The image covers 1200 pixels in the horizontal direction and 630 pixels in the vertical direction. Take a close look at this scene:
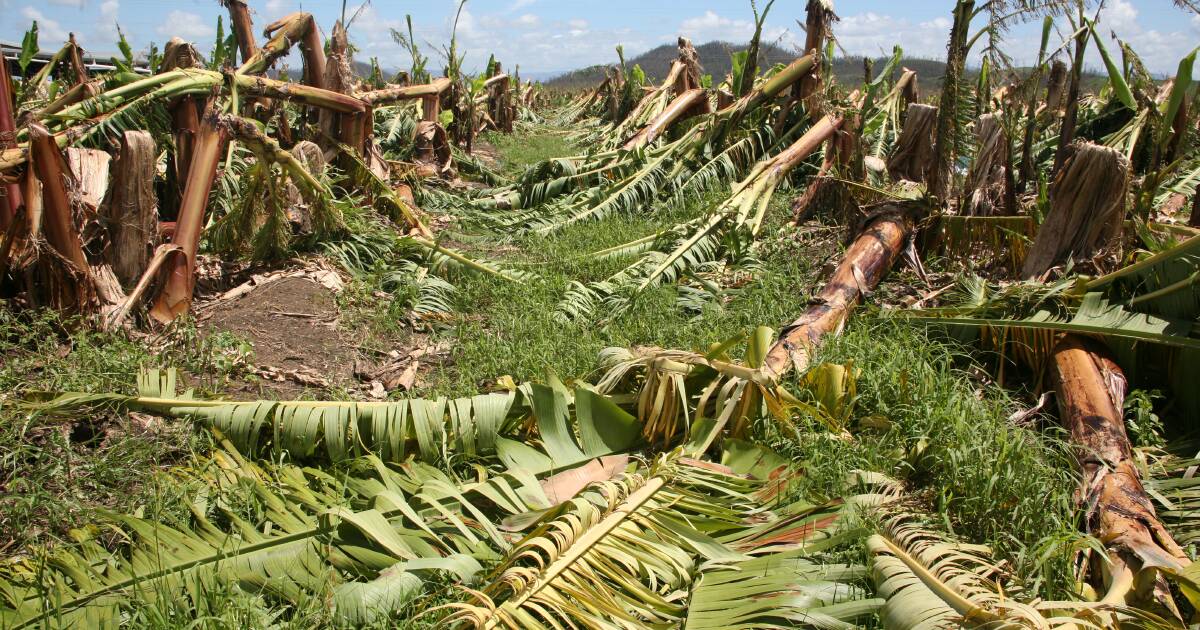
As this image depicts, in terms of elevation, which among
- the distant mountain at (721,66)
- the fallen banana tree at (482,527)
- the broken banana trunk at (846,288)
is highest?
the distant mountain at (721,66)

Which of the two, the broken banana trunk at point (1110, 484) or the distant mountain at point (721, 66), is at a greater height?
the distant mountain at point (721, 66)

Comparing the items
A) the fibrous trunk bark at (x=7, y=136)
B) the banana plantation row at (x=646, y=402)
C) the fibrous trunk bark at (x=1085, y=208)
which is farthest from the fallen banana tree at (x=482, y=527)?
the fibrous trunk bark at (x=1085, y=208)

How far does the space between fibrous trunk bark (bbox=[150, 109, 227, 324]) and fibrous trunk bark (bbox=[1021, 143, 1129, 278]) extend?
476 cm

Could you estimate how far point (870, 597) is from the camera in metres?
2.21

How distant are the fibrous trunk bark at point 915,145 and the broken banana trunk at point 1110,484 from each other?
305 centimetres

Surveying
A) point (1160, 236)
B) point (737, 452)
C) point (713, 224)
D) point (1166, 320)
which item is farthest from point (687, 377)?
point (713, 224)

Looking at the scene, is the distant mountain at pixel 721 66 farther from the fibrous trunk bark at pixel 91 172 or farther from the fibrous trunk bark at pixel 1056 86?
the fibrous trunk bark at pixel 91 172

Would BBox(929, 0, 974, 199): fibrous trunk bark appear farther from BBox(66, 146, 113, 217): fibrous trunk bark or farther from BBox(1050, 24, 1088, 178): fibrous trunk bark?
BBox(66, 146, 113, 217): fibrous trunk bark

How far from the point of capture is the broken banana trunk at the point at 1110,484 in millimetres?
2166

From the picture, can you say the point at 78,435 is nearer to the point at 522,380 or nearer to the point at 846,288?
the point at 522,380

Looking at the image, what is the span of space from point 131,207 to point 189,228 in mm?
313

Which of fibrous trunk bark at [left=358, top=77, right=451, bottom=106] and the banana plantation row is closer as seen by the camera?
the banana plantation row

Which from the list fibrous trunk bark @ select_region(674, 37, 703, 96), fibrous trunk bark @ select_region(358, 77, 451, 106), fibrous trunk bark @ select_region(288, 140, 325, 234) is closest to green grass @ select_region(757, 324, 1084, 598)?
fibrous trunk bark @ select_region(288, 140, 325, 234)

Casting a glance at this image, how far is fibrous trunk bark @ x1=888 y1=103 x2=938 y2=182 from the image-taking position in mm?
6145
